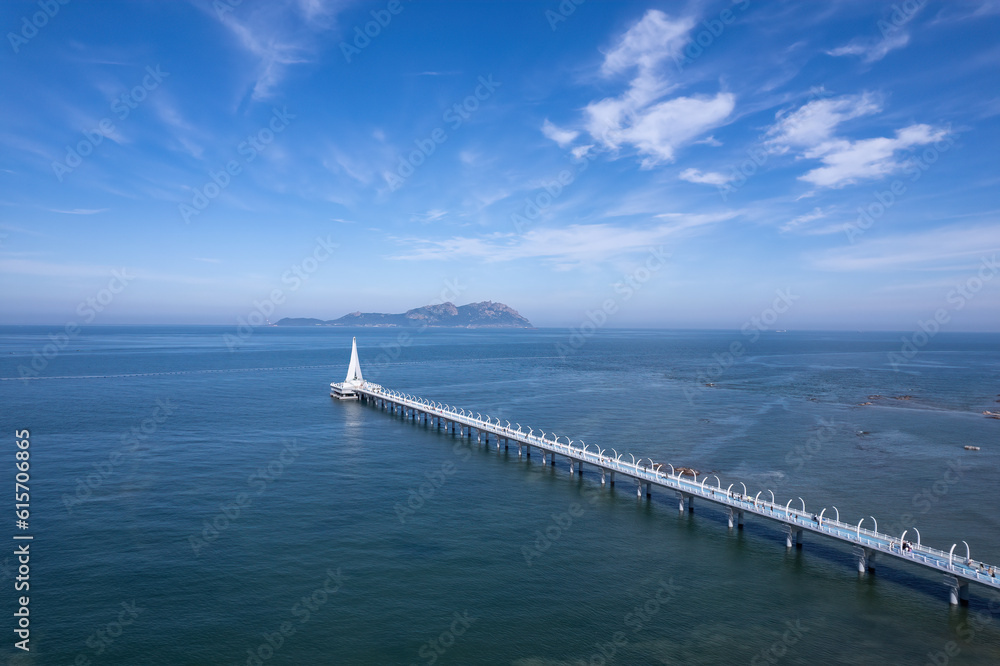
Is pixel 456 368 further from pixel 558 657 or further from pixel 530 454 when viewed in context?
pixel 558 657

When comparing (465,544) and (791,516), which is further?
(465,544)

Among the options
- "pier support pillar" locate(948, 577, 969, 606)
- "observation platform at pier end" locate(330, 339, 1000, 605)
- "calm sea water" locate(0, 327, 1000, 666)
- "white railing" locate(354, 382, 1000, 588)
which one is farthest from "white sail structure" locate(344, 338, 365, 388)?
"pier support pillar" locate(948, 577, 969, 606)

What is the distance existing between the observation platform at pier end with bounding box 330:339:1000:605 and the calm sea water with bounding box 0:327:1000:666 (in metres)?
1.27

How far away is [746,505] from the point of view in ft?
150

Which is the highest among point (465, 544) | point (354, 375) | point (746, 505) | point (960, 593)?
point (354, 375)

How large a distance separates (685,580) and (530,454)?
34886 mm

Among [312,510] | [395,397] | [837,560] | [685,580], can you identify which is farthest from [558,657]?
[395,397]

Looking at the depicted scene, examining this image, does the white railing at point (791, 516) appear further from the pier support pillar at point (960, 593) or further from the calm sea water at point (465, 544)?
the calm sea water at point (465, 544)

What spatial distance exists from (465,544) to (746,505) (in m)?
22.7

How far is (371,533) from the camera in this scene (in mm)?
45062

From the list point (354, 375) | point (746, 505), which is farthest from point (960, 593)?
point (354, 375)

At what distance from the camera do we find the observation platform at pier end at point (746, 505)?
3475cm

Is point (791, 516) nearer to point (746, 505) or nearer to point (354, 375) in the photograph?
point (746, 505)

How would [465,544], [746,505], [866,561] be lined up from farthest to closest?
[746,505]
[465,544]
[866,561]
